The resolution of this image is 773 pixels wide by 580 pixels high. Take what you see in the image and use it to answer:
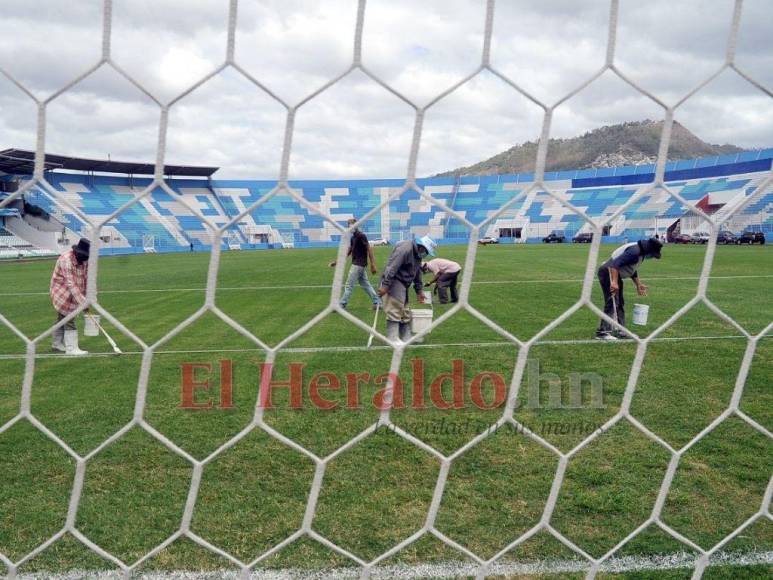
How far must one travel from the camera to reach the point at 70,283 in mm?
4422

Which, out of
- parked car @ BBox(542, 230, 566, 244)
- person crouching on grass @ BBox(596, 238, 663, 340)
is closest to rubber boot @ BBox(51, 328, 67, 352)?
person crouching on grass @ BBox(596, 238, 663, 340)

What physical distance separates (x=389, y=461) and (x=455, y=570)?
32.3 inches

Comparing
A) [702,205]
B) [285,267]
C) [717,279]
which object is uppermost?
[702,205]

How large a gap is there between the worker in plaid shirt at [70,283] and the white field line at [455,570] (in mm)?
3326

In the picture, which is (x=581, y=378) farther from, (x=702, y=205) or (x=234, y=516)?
(x=234, y=516)

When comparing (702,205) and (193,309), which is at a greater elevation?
(702,205)

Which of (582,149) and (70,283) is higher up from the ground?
(582,149)

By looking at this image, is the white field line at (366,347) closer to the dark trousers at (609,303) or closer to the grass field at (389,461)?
the grass field at (389,461)

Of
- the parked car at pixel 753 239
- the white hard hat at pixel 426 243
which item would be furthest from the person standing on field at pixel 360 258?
the parked car at pixel 753 239

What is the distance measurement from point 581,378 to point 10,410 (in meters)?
3.82

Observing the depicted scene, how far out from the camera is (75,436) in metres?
2.94

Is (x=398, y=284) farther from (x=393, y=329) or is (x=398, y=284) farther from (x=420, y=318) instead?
(x=420, y=318)

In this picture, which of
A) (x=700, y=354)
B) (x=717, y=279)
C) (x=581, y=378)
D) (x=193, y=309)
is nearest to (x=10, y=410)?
(x=581, y=378)

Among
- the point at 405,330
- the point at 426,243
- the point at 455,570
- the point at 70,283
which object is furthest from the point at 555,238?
the point at 455,570
